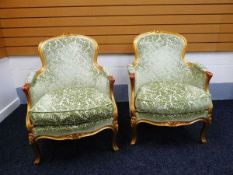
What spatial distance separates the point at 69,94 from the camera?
184cm

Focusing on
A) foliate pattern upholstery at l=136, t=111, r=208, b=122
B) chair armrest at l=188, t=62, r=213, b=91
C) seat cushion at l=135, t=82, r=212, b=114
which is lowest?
foliate pattern upholstery at l=136, t=111, r=208, b=122

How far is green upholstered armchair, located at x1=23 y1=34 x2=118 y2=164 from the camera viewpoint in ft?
5.36

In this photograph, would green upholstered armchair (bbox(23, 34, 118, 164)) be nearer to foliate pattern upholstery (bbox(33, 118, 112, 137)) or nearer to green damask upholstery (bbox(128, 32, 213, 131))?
foliate pattern upholstery (bbox(33, 118, 112, 137))

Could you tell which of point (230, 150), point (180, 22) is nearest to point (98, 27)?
point (180, 22)

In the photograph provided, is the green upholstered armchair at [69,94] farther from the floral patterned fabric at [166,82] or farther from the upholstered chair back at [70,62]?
the floral patterned fabric at [166,82]

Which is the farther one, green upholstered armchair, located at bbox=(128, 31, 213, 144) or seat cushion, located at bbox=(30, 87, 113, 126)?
green upholstered armchair, located at bbox=(128, 31, 213, 144)

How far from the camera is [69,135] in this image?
169cm

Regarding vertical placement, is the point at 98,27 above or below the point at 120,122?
above

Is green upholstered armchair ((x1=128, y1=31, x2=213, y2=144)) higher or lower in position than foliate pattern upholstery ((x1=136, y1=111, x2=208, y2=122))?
higher

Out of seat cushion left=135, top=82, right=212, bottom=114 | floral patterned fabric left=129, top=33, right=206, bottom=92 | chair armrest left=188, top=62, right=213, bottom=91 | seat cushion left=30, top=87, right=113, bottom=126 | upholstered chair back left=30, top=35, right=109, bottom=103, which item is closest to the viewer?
seat cushion left=30, top=87, right=113, bottom=126

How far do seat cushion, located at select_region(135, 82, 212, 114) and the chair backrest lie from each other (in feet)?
→ 1.14

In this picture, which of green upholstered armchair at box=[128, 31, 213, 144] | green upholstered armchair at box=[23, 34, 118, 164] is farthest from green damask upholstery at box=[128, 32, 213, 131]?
green upholstered armchair at box=[23, 34, 118, 164]

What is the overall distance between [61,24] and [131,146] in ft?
5.06

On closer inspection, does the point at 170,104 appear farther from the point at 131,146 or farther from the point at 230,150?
the point at 230,150
